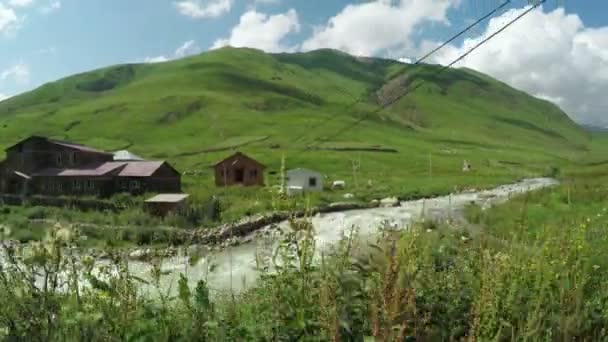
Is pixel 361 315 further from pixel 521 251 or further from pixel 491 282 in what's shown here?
pixel 521 251

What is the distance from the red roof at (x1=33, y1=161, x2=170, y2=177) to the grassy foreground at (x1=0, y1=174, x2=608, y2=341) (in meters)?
51.4

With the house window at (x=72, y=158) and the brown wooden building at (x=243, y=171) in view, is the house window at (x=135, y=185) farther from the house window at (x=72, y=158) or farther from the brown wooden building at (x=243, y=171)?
the brown wooden building at (x=243, y=171)

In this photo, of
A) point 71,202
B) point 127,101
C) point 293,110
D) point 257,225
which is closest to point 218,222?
point 257,225

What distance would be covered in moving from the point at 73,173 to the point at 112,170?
14.9 ft

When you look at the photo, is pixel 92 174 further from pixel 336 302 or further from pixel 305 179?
pixel 336 302

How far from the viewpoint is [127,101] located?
184 metres

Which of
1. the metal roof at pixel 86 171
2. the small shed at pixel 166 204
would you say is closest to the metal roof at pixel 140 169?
the metal roof at pixel 86 171

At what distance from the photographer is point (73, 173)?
188 ft

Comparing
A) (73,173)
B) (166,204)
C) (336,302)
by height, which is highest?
(73,173)

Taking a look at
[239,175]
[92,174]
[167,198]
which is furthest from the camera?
[239,175]

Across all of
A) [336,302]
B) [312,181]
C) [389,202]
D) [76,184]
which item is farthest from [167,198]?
[336,302]

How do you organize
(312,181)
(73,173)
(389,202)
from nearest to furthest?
(389,202)
(73,173)
(312,181)

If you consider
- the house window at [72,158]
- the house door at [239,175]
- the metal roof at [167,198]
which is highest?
the house window at [72,158]

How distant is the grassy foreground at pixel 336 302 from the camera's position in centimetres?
387
